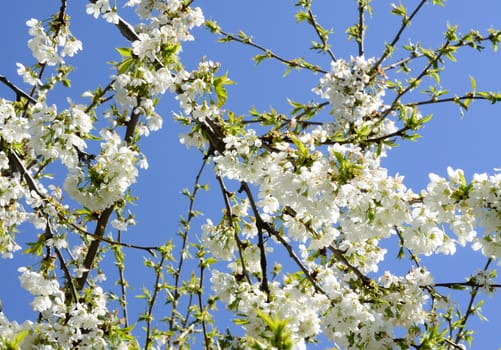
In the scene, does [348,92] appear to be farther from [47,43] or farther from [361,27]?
[47,43]

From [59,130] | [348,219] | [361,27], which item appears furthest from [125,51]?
[361,27]

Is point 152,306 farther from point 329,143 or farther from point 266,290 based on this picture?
point 329,143

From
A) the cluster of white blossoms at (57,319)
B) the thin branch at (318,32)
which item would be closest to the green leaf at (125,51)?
the cluster of white blossoms at (57,319)

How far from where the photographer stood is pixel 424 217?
3.23 meters

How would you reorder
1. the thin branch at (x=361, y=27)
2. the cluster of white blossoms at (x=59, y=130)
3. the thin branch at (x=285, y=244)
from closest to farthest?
the cluster of white blossoms at (x=59, y=130) → the thin branch at (x=285, y=244) → the thin branch at (x=361, y=27)

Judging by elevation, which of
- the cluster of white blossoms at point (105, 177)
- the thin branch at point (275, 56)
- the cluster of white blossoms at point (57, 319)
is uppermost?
the thin branch at point (275, 56)

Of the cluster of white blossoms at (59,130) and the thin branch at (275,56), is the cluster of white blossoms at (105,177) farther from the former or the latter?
the thin branch at (275,56)

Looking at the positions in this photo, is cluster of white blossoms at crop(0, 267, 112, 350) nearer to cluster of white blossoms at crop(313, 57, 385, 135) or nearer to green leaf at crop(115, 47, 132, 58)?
green leaf at crop(115, 47, 132, 58)

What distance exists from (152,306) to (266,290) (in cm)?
183

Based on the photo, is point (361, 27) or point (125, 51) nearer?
point (125, 51)

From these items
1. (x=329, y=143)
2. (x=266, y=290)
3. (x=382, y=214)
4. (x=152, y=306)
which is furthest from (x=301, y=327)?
(x=152, y=306)

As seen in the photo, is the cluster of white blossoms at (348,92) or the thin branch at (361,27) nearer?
the cluster of white blossoms at (348,92)

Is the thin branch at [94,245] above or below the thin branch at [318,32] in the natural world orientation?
below

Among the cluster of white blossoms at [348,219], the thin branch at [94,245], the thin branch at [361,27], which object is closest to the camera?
the cluster of white blossoms at [348,219]
